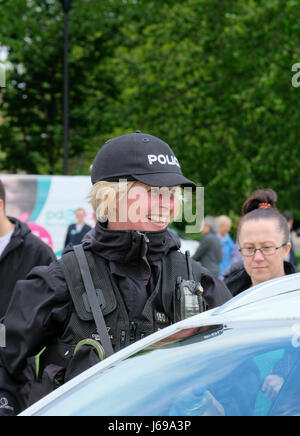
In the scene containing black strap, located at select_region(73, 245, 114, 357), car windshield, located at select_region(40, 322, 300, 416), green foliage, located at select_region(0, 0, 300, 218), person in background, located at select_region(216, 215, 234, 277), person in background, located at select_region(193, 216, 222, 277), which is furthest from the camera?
green foliage, located at select_region(0, 0, 300, 218)

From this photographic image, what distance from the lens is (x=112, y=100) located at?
781 inches

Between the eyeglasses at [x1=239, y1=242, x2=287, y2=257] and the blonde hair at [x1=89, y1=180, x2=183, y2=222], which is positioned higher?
the blonde hair at [x1=89, y1=180, x2=183, y2=222]

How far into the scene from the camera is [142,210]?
2570 mm

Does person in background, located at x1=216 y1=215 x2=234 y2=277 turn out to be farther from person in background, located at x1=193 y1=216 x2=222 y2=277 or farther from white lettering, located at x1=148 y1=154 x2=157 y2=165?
white lettering, located at x1=148 y1=154 x2=157 y2=165

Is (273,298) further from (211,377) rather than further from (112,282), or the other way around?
(112,282)

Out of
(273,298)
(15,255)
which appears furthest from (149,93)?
(273,298)

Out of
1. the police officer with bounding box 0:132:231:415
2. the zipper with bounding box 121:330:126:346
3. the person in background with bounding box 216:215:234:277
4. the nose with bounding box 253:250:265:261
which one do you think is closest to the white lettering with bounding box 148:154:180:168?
the police officer with bounding box 0:132:231:415

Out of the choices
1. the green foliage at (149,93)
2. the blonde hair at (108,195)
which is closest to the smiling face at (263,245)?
the blonde hair at (108,195)

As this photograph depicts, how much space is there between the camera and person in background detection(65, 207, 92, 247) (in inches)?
432

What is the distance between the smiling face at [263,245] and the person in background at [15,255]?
110 centimetres

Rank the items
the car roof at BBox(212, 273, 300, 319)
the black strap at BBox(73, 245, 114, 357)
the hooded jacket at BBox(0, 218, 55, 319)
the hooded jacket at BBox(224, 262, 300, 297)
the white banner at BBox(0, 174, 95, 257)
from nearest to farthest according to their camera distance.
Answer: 1. the car roof at BBox(212, 273, 300, 319)
2. the black strap at BBox(73, 245, 114, 357)
3. the hooded jacket at BBox(224, 262, 300, 297)
4. the hooded jacket at BBox(0, 218, 55, 319)
5. the white banner at BBox(0, 174, 95, 257)

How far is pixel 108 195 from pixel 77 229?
866 centimetres

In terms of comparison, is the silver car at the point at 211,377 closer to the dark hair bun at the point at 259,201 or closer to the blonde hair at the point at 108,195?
the blonde hair at the point at 108,195
